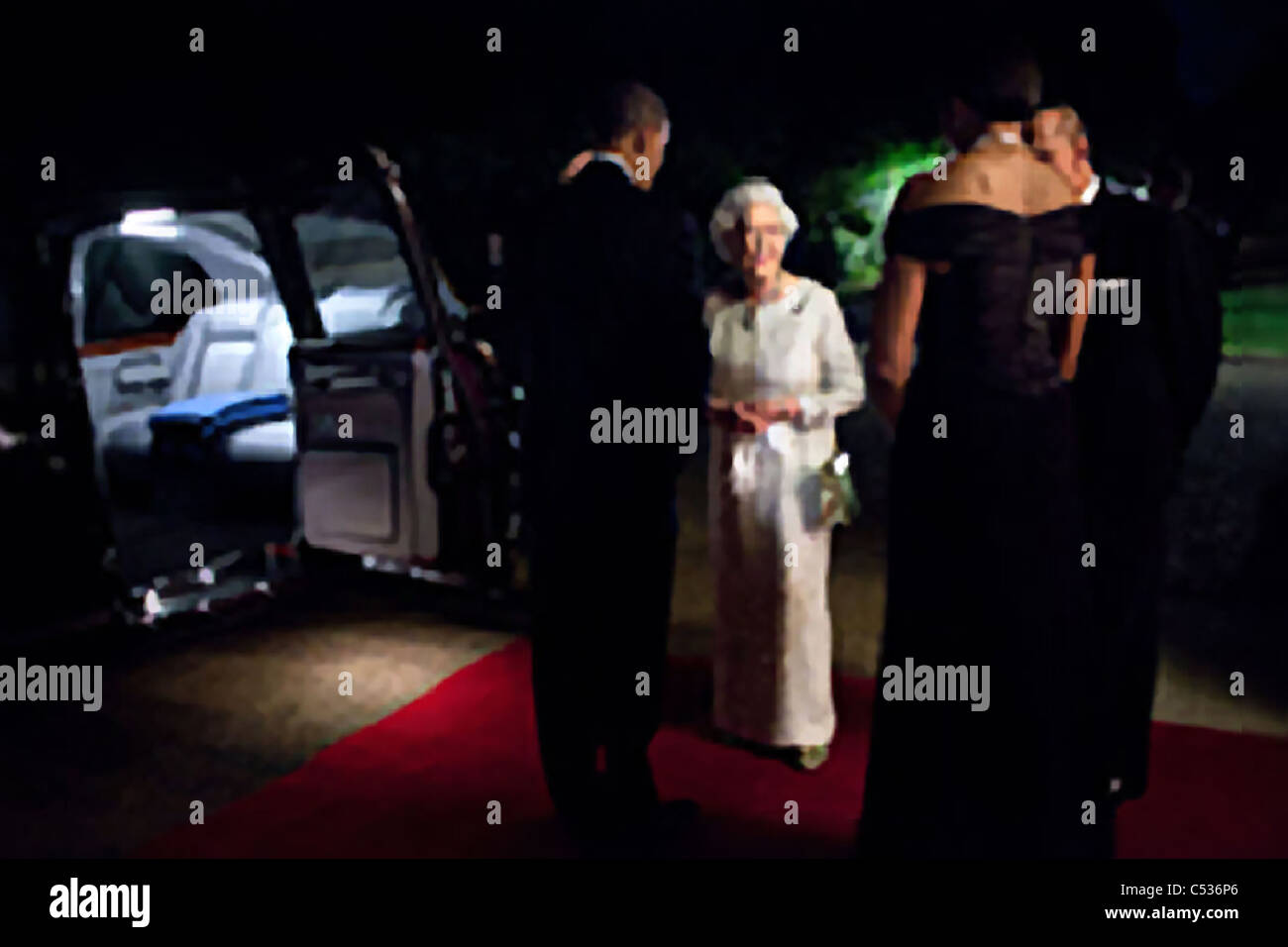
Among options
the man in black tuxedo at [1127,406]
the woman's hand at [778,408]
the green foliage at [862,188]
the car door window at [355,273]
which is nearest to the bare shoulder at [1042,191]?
the man in black tuxedo at [1127,406]

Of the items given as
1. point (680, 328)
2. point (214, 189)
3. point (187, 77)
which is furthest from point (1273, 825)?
point (187, 77)

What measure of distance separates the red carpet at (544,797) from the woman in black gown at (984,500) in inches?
19.3

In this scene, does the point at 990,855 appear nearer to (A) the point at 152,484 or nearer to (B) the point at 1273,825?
(B) the point at 1273,825

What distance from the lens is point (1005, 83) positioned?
210 cm

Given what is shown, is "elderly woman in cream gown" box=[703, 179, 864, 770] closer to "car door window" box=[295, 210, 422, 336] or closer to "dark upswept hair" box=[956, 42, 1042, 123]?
"dark upswept hair" box=[956, 42, 1042, 123]

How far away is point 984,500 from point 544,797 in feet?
4.99

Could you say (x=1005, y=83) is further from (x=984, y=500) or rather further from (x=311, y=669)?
(x=311, y=669)

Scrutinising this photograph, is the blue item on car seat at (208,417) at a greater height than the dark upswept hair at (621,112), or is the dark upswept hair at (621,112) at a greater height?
the dark upswept hair at (621,112)

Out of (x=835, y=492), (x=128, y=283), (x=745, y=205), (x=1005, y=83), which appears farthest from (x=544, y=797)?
(x=128, y=283)

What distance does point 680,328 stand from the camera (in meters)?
2.59

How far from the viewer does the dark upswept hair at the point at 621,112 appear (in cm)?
251

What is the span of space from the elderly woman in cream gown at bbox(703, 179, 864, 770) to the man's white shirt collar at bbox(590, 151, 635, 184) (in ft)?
1.53

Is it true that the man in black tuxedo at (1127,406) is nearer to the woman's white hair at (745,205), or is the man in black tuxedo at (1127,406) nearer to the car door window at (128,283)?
Answer: the woman's white hair at (745,205)

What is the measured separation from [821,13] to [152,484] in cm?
1368
